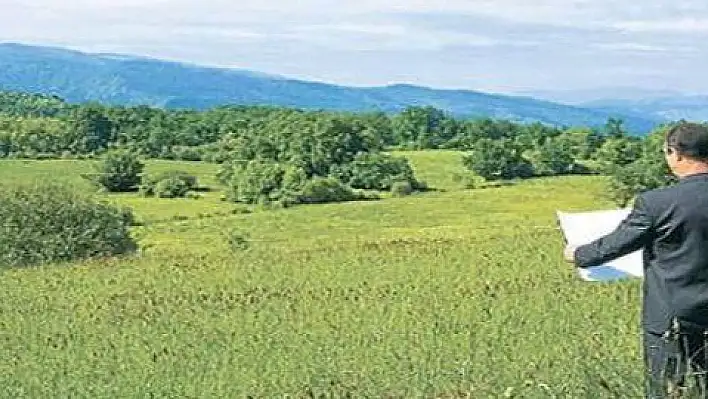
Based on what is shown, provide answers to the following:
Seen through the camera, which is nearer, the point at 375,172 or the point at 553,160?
the point at 375,172

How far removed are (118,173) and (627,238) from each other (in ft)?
245

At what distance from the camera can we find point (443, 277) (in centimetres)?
1959

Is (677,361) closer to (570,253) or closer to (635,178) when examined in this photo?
(570,253)

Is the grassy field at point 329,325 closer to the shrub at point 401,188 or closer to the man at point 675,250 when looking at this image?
the man at point 675,250

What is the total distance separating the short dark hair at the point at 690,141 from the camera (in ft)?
16.7

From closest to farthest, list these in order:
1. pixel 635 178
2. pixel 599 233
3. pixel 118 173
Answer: pixel 599 233, pixel 635 178, pixel 118 173

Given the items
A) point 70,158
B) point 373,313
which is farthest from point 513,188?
point 373,313

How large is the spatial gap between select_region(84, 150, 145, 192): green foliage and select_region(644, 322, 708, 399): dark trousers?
240 feet

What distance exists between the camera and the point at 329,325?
43.6 ft

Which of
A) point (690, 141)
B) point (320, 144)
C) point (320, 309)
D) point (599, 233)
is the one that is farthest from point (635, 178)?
point (690, 141)

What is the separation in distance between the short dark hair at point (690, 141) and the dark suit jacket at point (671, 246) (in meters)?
0.10

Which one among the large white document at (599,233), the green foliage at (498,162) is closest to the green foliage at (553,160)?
the green foliage at (498,162)

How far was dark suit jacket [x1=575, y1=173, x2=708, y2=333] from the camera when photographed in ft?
16.8

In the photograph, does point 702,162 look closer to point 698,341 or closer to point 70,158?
point 698,341
